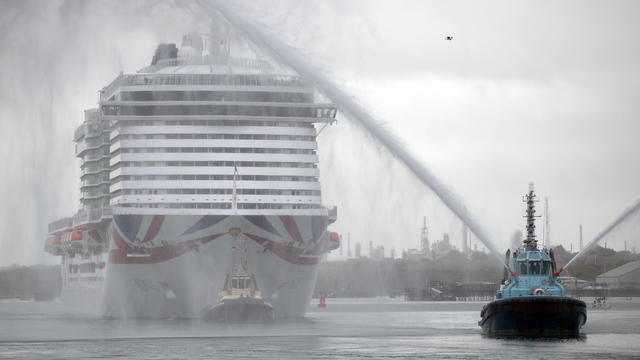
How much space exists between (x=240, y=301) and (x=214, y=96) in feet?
41.7

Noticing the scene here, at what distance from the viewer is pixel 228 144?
240ft

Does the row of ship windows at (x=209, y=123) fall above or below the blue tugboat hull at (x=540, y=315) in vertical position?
above

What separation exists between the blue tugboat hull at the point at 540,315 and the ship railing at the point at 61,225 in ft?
147

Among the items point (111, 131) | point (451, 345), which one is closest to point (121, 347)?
point (451, 345)

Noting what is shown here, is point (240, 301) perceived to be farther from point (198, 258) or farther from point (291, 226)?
point (291, 226)

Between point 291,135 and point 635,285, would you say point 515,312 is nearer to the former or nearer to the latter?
point 291,135

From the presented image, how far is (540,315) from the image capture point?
55.2 metres

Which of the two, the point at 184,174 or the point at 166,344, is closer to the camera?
the point at 166,344

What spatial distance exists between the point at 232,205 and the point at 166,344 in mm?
18200

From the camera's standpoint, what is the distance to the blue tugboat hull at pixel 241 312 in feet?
237

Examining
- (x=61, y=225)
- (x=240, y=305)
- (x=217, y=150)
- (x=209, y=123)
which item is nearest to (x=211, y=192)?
(x=217, y=150)

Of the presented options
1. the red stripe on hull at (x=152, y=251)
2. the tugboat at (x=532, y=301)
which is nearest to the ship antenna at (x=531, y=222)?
the tugboat at (x=532, y=301)

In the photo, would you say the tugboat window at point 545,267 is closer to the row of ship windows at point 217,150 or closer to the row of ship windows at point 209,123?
the row of ship windows at point 217,150

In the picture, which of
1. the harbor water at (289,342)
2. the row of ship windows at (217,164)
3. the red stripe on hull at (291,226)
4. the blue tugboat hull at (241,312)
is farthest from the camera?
the red stripe on hull at (291,226)
